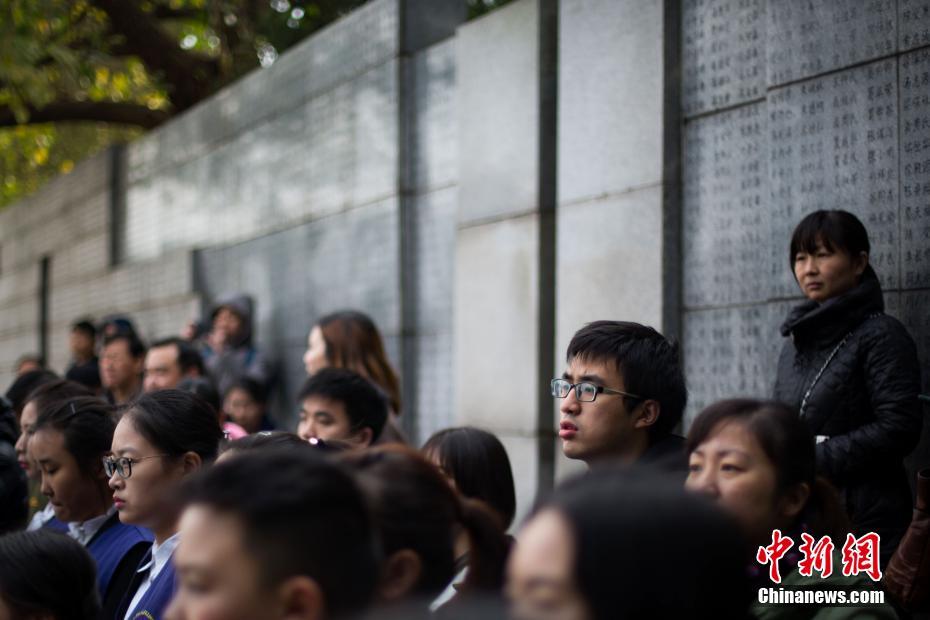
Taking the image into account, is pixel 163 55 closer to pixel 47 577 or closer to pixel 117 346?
pixel 117 346

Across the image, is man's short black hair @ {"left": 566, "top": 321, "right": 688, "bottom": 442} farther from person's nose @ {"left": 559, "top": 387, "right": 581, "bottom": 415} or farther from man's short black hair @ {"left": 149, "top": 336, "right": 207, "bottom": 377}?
man's short black hair @ {"left": 149, "top": 336, "right": 207, "bottom": 377}

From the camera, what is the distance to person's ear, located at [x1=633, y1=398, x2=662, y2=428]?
3.66 meters

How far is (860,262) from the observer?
14.4ft

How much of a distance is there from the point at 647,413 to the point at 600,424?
5.9 inches

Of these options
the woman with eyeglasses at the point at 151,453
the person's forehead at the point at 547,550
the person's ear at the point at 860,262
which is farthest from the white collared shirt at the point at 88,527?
the person's forehead at the point at 547,550

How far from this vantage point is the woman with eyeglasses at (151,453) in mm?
3615

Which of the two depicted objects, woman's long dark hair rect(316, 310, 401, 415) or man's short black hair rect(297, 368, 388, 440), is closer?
man's short black hair rect(297, 368, 388, 440)

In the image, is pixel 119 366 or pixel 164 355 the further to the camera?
pixel 119 366

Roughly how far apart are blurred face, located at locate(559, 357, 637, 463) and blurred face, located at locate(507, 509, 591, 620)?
6.99 feet

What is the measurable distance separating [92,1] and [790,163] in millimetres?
10495

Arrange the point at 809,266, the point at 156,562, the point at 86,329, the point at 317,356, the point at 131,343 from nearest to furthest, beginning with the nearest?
the point at 156,562 < the point at 809,266 < the point at 317,356 < the point at 131,343 < the point at 86,329

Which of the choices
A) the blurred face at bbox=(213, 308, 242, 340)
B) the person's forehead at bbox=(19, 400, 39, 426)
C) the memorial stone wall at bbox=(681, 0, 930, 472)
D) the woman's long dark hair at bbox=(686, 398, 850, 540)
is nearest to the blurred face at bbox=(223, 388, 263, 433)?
the person's forehead at bbox=(19, 400, 39, 426)

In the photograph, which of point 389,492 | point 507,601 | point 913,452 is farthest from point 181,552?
point 913,452

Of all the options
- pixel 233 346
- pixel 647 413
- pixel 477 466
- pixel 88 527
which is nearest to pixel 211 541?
pixel 477 466
